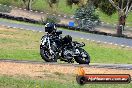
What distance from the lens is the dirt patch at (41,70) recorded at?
14.3 meters

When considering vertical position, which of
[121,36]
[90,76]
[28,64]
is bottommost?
[121,36]

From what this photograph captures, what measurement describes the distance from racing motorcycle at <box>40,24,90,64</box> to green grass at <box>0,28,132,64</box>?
346 cm

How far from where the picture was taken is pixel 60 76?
14508 millimetres

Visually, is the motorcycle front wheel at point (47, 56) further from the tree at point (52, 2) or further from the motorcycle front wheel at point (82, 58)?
the tree at point (52, 2)

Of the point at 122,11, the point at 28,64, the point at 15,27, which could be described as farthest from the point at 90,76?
the point at 122,11

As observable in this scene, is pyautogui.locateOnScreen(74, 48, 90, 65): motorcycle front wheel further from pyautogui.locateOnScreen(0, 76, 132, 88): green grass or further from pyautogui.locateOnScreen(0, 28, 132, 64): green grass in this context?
pyautogui.locateOnScreen(0, 76, 132, 88): green grass

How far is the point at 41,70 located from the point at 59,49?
10.6 feet

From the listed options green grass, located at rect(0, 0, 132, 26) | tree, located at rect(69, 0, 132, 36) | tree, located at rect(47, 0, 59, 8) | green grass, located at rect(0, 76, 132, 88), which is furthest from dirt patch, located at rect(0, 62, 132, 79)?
tree, located at rect(47, 0, 59, 8)

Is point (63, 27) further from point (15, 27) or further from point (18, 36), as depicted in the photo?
point (18, 36)

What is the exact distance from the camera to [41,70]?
49.8 feet

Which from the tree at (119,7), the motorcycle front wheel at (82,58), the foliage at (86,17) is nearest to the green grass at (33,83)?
the motorcycle front wheel at (82,58)

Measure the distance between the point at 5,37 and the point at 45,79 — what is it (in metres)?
16.2

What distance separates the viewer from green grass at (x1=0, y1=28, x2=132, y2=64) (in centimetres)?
2327

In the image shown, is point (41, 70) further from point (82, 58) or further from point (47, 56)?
point (82, 58)
